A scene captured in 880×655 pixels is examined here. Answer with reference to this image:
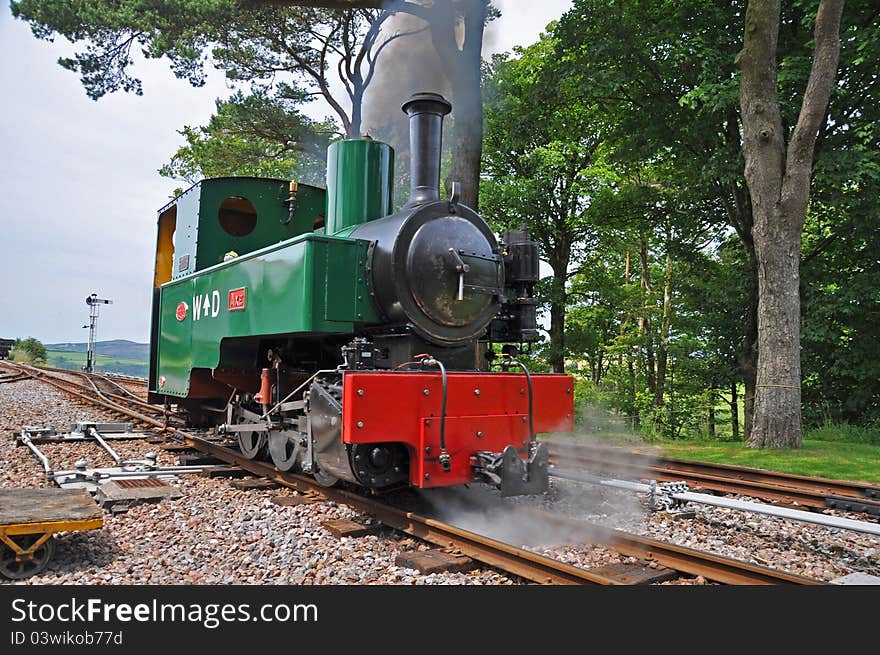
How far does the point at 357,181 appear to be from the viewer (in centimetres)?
535

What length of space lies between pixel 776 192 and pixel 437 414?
622 cm

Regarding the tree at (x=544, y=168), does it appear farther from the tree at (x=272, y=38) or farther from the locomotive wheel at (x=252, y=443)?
the locomotive wheel at (x=252, y=443)

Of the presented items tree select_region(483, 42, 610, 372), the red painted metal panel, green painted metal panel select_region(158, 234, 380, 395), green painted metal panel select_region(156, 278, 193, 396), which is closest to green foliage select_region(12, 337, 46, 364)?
tree select_region(483, 42, 610, 372)

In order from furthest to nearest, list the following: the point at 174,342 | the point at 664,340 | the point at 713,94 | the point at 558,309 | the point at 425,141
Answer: the point at 664,340, the point at 558,309, the point at 713,94, the point at 174,342, the point at 425,141

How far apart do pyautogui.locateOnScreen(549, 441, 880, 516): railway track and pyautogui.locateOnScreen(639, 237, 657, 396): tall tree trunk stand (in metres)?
11.1

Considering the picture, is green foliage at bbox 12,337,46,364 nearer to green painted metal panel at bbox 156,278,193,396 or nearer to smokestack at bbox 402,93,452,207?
green painted metal panel at bbox 156,278,193,396

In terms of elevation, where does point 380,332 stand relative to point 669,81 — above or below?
below

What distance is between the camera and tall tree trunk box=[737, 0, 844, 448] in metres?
7.72

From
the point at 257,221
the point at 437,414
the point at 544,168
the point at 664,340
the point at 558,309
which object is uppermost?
the point at 544,168

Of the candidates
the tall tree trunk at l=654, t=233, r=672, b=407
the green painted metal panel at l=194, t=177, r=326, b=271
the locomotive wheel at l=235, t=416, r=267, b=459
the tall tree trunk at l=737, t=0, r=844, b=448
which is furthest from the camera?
the tall tree trunk at l=654, t=233, r=672, b=407

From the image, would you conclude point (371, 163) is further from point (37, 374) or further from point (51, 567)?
point (37, 374)

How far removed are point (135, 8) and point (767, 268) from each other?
36.6ft

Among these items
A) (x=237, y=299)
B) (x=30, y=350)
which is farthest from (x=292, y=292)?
(x=30, y=350)

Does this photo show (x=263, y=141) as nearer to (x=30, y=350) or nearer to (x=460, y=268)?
(x=460, y=268)
